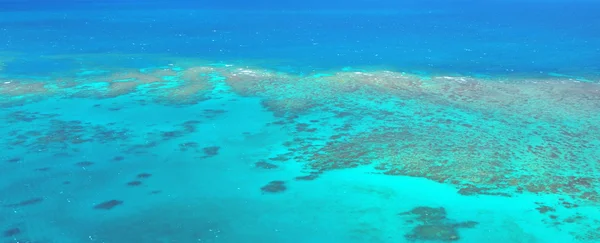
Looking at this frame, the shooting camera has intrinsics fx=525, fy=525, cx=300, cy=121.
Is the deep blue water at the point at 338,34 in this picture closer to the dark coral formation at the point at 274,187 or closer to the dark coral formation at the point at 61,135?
the dark coral formation at the point at 61,135

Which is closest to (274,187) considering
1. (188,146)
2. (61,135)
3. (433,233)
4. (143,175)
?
(143,175)

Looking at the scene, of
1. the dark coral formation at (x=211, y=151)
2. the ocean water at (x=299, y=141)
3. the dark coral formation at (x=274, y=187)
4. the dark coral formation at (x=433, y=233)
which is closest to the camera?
the dark coral formation at (x=433, y=233)

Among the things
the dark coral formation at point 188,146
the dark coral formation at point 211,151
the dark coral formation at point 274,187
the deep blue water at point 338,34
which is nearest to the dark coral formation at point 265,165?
the dark coral formation at point 274,187

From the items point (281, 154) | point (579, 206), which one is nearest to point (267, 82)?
point (281, 154)

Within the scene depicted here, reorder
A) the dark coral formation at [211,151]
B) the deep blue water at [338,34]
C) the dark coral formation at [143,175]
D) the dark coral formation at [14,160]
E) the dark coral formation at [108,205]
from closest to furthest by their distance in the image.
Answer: the dark coral formation at [108,205], the dark coral formation at [143,175], the dark coral formation at [14,160], the dark coral formation at [211,151], the deep blue water at [338,34]

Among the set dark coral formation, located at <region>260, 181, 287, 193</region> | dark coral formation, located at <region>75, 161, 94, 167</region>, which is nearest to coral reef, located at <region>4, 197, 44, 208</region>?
dark coral formation, located at <region>75, 161, 94, 167</region>

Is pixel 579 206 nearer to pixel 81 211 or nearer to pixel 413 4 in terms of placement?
pixel 81 211
